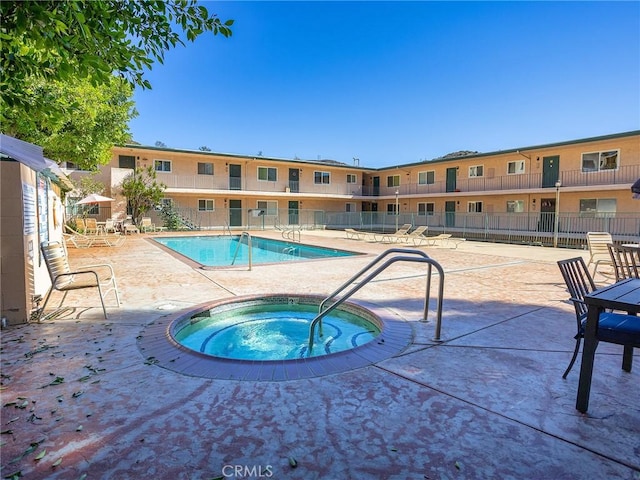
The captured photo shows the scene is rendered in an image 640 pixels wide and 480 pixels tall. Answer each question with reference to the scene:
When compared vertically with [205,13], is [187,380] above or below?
below

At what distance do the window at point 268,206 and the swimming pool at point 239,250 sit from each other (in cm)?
876

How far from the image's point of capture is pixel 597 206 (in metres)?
22.0

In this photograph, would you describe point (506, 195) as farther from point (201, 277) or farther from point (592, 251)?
point (201, 277)

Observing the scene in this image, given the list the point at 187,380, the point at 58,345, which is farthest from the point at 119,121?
the point at 187,380

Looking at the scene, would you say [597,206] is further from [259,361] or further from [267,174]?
[259,361]

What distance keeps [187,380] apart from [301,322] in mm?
2904

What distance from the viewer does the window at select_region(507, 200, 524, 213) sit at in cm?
2553

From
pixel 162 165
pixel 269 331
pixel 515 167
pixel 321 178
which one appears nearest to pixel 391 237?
pixel 515 167

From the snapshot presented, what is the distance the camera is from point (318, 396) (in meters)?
3.00

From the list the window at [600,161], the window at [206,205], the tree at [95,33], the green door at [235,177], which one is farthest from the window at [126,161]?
the window at [600,161]

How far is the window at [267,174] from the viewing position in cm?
3128

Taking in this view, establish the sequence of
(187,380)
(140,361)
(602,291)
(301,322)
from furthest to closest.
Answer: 1. (301,322)
2. (140,361)
3. (187,380)
4. (602,291)

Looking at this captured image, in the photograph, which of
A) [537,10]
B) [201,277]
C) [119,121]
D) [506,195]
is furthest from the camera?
[506,195]

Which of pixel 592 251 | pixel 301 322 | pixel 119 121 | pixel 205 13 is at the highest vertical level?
pixel 119 121
